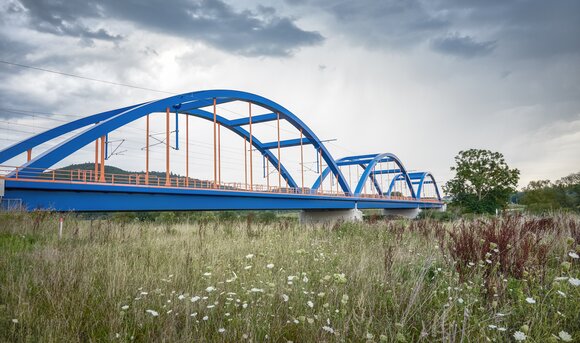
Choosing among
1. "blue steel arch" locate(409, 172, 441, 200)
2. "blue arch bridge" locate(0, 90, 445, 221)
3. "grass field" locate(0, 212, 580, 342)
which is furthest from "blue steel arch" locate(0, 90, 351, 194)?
"blue steel arch" locate(409, 172, 441, 200)

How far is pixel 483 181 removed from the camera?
54.3 metres

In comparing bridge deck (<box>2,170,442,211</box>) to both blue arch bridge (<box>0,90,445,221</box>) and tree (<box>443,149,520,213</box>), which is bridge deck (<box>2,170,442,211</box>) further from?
tree (<box>443,149,520,213</box>)

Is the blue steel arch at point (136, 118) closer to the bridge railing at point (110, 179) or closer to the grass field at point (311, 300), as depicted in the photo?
the bridge railing at point (110, 179)

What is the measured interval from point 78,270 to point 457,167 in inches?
2304

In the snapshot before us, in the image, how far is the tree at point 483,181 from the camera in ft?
178

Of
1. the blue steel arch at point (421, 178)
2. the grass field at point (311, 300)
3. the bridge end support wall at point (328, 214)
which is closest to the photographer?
the grass field at point (311, 300)

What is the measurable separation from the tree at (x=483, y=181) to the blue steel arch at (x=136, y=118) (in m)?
22.9

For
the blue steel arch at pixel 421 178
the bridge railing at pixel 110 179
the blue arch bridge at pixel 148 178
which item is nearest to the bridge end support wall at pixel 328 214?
the blue arch bridge at pixel 148 178

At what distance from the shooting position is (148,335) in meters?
3.20

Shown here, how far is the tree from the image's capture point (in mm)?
54344

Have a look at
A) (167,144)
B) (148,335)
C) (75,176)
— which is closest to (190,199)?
(167,144)

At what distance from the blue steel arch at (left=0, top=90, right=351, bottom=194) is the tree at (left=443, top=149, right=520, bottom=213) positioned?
22.9 metres

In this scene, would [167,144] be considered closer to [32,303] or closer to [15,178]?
[15,178]

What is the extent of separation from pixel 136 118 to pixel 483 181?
4903 cm
